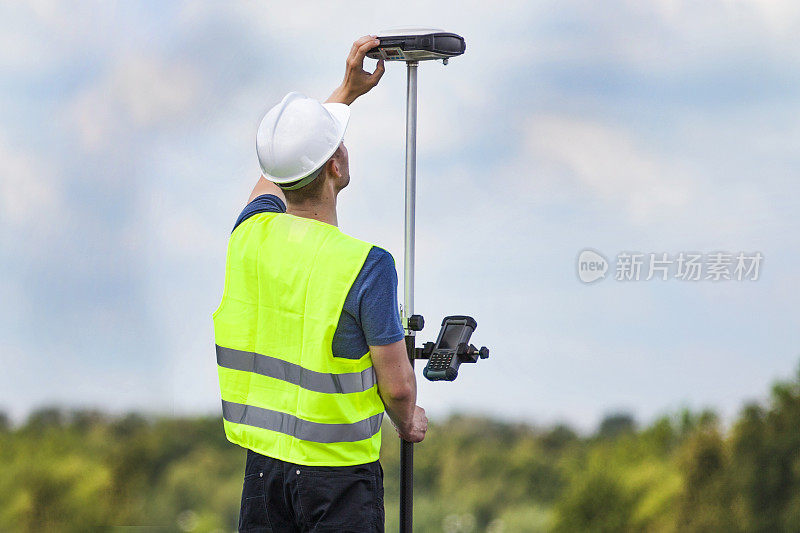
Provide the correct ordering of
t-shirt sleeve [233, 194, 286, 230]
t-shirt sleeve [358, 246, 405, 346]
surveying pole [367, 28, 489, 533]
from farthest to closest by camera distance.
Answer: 1. surveying pole [367, 28, 489, 533]
2. t-shirt sleeve [233, 194, 286, 230]
3. t-shirt sleeve [358, 246, 405, 346]

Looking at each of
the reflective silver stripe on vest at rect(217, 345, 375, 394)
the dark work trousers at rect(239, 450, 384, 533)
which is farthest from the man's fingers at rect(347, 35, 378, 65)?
the dark work trousers at rect(239, 450, 384, 533)

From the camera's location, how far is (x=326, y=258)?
5.16 feet

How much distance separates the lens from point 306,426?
1595 mm

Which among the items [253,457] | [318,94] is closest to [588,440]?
[318,94]

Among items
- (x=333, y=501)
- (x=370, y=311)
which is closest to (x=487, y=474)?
(x=333, y=501)

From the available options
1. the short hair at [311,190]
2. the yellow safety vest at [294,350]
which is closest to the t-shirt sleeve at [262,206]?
the yellow safety vest at [294,350]

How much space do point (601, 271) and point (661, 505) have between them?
88 centimetres

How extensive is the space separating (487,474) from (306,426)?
195cm

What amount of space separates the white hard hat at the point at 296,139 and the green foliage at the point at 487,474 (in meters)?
1.92

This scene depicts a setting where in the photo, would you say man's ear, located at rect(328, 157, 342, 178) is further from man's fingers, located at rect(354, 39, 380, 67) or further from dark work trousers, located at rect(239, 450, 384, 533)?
dark work trousers, located at rect(239, 450, 384, 533)

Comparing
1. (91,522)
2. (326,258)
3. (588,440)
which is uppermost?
(326,258)

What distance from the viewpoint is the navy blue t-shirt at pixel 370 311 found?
5.06 feet

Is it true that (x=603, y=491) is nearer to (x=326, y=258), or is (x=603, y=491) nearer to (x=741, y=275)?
(x=741, y=275)

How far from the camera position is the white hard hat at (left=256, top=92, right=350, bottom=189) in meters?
1.60
